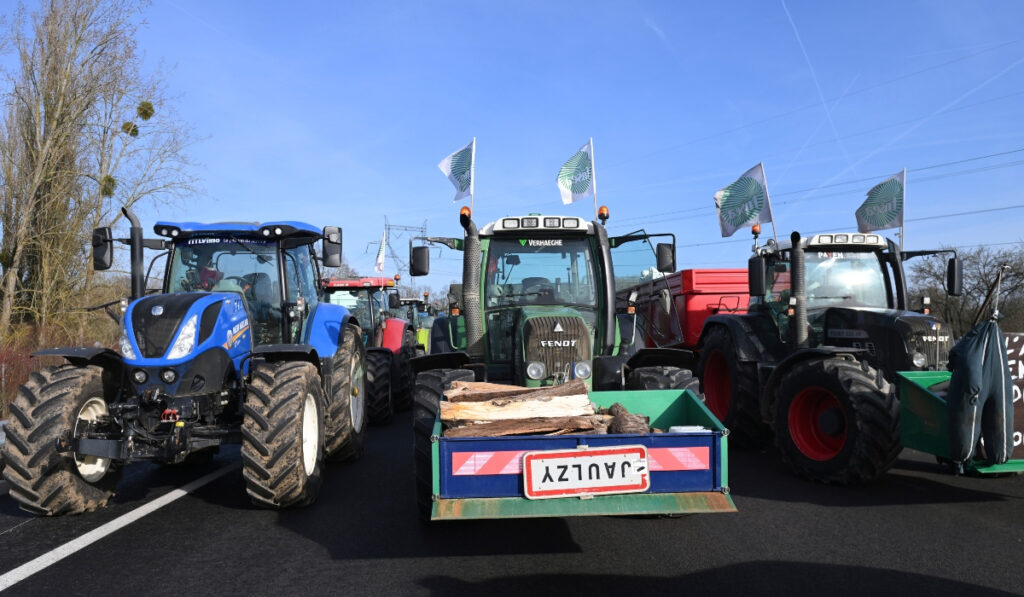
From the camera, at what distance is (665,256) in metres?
6.97

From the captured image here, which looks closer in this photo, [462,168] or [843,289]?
[843,289]

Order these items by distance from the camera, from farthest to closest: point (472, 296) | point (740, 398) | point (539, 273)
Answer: point (740, 398), point (539, 273), point (472, 296)

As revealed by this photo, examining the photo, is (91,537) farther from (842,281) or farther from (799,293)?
(842,281)

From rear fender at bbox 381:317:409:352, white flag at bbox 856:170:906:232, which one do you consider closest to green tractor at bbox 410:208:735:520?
rear fender at bbox 381:317:409:352

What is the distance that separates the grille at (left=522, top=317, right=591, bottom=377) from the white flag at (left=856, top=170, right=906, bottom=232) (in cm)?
1025

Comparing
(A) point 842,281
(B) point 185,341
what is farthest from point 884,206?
(B) point 185,341

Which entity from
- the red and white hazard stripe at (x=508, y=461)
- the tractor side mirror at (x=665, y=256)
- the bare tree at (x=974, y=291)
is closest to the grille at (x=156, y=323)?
the red and white hazard stripe at (x=508, y=461)

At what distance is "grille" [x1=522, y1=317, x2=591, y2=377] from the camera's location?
6.14 metres

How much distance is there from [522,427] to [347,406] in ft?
9.95

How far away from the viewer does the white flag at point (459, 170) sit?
11787 mm

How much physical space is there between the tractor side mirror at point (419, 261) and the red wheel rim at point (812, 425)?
11.5ft

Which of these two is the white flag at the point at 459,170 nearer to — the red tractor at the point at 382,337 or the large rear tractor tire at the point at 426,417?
the red tractor at the point at 382,337

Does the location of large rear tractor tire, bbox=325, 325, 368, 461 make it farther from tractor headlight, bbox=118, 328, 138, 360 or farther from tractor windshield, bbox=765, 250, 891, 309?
tractor windshield, bbox=765, 250, 891, 309

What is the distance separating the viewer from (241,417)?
616 centimetres
